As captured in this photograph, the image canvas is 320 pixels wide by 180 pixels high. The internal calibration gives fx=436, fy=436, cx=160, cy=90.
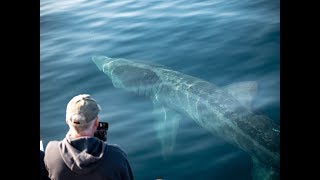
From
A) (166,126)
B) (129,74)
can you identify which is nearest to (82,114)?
(166,126)

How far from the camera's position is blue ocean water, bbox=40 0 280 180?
6.70 metres

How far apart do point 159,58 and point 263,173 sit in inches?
185

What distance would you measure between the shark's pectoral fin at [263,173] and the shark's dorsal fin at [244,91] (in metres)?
1.40

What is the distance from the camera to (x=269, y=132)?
6.55m

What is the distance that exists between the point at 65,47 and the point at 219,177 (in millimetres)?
6188

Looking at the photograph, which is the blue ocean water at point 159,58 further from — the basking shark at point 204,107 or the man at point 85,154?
the man at point 85,154

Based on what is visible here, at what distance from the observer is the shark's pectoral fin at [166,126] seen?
7.01 meters

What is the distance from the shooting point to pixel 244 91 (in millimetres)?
7633

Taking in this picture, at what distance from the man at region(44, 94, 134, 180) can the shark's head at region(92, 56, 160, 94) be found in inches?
221

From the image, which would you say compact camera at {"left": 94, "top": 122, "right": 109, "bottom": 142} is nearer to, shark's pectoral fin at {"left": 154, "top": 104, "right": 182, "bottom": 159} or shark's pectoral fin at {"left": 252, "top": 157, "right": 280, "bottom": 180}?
shark's pectoral fin at {"left": 252, "top": 157, "right": 280, "bottom": 180}

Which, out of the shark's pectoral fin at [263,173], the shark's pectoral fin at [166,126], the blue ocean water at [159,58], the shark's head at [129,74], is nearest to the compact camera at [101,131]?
the blue ocean water at [159,58]
